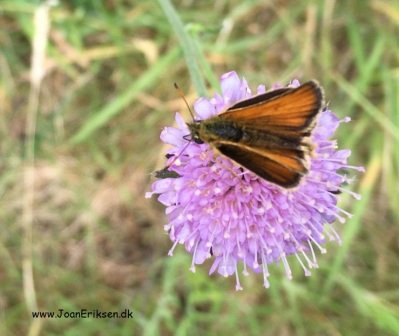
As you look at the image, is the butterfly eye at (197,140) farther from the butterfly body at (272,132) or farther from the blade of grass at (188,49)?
the blade of grass at (188,49)

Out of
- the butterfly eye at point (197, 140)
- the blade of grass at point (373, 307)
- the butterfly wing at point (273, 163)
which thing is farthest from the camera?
the blade of grass at point (373, 307)

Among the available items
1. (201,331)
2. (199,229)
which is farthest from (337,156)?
(201,331)

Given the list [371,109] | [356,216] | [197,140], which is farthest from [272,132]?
[371,109]

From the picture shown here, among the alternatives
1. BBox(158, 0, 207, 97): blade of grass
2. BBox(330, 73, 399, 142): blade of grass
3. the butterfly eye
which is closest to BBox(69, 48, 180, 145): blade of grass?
BBox(158, 0, 207, 97): blade of grass

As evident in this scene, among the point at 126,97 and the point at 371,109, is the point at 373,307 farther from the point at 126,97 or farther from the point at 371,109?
the point at 126,97

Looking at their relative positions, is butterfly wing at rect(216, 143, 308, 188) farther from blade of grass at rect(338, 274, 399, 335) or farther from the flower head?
blade of grass at rect(338, 274, 399, 335)

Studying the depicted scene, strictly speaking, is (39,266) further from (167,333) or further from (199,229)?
(199,229)

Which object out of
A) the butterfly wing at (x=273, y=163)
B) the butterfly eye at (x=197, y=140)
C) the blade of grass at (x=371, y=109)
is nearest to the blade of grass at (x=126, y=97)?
the blade of grass at (x=371, y=109)
